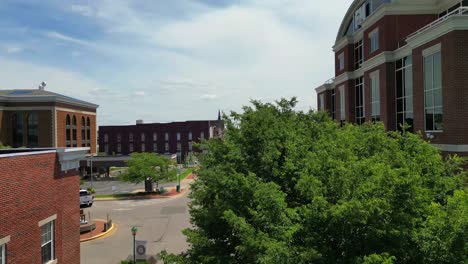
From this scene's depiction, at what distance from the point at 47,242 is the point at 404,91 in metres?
21.7

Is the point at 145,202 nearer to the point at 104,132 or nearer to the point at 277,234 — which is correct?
the point at 277,234

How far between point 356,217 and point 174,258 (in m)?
6.30

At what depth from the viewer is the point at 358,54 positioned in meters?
33.9

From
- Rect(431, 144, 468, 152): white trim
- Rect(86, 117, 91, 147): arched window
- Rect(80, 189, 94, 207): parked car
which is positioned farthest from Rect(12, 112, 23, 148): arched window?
Rect(431, 144, 468, 152): white trim

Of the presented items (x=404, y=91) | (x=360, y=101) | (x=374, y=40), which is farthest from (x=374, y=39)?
(x=360, y=101)

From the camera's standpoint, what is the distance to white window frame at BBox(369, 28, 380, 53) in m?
27.7

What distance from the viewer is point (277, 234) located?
8180mm

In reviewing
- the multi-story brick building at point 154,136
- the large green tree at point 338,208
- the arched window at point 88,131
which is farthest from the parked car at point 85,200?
the multi-story brick building at point 154,136

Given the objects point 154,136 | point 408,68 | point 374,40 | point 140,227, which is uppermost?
point 374,40

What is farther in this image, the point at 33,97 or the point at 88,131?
the point at 88,131

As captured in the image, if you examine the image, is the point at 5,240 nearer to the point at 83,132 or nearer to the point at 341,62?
the point at 341,62

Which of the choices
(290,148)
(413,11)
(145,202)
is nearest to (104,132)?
(145,202)

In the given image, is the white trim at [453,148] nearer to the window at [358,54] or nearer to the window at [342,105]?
the window at [358,54]

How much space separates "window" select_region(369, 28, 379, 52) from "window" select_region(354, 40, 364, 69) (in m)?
3.54
